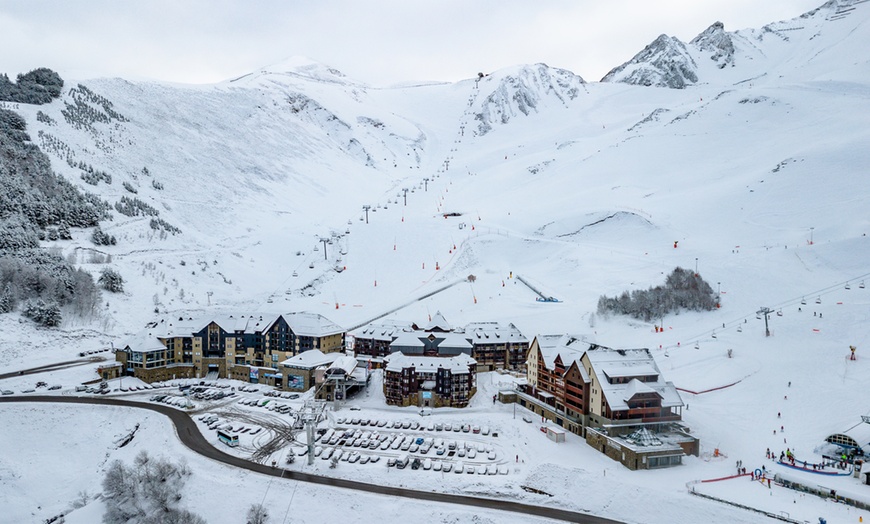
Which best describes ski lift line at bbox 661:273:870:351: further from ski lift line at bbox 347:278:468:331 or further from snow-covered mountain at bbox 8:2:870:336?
ski lift line at bbox 347:278:468:331

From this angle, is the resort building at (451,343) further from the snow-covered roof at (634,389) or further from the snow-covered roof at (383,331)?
the snow-covered roof at (634,389)

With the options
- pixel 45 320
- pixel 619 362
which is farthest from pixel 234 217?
pixel 619 362

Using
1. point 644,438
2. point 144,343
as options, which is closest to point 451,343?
point 644,438

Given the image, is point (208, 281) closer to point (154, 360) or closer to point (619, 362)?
point (154, 360)

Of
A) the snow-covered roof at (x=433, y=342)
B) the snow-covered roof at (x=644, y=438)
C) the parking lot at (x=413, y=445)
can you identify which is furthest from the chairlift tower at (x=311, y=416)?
the snow-covered roof at (x=644, y=438)

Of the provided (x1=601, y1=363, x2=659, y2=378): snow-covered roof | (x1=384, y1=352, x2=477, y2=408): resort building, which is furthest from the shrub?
(x1=601, y1=363, x2=659, y2=378): snow-covered roof
